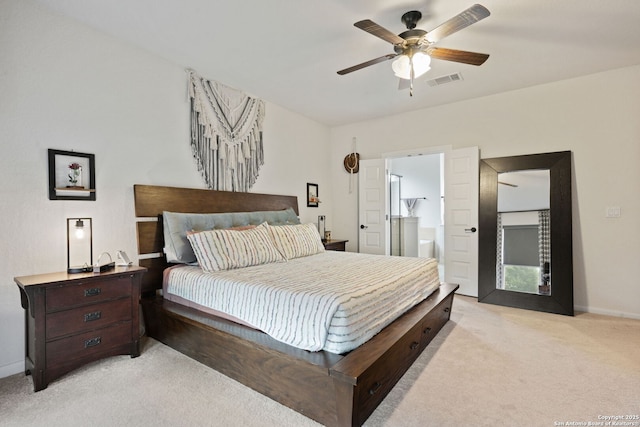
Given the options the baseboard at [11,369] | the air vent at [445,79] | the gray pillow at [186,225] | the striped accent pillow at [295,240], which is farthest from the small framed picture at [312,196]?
the baseboard at [11,369]

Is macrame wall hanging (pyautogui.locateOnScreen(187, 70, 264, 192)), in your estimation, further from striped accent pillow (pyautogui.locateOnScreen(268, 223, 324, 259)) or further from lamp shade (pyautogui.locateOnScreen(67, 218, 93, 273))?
lamp shade (pyautogui.locateOnScreen(67, 218, 93, 273))

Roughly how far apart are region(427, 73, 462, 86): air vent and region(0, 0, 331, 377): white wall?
9.65 feet

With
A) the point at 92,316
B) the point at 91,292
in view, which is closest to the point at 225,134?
the point at 91,292

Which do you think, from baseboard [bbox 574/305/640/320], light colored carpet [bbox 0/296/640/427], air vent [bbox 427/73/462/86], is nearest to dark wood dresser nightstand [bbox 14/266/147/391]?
light colored carpet [bbox 0/296/640/427]

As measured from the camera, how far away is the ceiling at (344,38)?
238 cm

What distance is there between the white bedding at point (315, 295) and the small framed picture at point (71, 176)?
1016mm

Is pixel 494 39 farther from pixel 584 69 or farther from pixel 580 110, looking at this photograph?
pixel 580 110

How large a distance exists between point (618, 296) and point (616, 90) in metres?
2.37

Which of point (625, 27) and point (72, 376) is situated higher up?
point (625, 27)

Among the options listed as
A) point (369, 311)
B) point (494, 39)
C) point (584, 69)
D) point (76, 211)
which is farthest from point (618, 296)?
point (76, 211)

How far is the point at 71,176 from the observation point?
252 centimetres

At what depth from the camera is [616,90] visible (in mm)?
3492

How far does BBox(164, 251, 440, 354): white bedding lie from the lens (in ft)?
5.82

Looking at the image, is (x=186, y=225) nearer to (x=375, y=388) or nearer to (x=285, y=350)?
(x=285, y=350)
